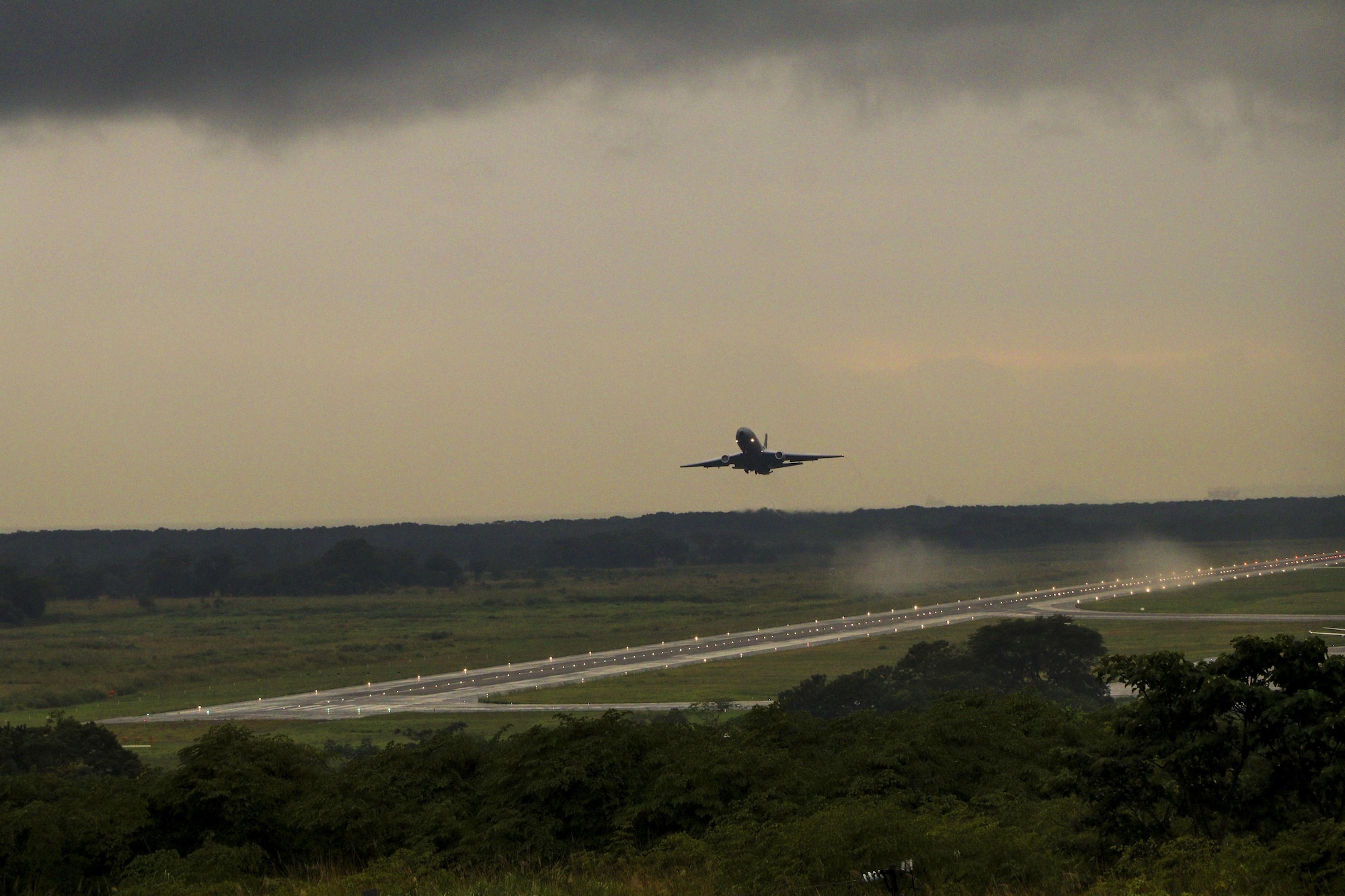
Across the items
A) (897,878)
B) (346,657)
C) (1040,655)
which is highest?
(897,878)

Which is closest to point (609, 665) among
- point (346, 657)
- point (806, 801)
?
point (346, 657)

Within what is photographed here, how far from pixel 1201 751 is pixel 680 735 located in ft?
49.7

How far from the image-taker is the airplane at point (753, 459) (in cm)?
10925

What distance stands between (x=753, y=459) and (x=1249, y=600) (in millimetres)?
94883

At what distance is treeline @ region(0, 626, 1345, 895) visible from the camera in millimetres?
22703

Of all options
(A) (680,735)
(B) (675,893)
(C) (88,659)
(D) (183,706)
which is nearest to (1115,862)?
(B) (675,893)

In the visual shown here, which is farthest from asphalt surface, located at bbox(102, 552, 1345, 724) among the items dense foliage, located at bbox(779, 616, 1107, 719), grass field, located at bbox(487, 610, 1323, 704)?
dense foliage, located at bbox(779, 616, 1107, 719)

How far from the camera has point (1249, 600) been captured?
17425cm

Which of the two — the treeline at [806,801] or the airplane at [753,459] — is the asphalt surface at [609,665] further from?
the treeline at [806,801]

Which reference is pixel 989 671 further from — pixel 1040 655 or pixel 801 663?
pixel 801 663

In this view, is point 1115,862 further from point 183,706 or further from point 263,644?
point 263,644

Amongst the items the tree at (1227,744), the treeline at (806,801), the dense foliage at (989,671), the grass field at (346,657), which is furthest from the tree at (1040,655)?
the tree at (1227,744)

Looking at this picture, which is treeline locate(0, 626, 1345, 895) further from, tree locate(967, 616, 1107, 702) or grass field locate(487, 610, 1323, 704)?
grass field locate(487, 610, 1323, 704)

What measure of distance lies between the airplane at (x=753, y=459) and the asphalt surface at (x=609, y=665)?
22.7 meters
